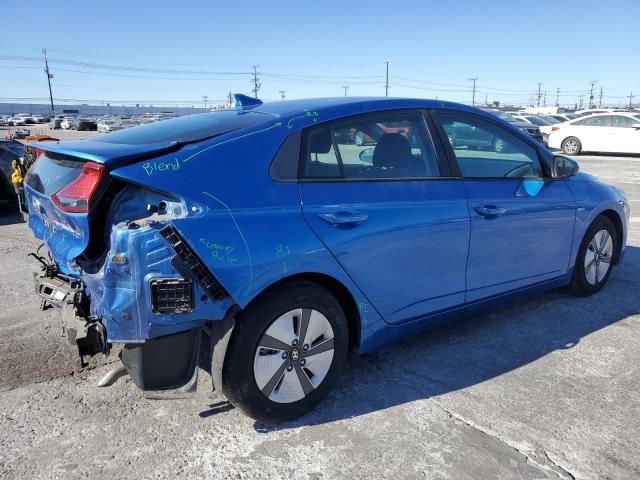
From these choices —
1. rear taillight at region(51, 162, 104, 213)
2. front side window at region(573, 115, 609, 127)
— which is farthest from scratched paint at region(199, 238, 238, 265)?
front side window at region(573, 115, 609, 127)

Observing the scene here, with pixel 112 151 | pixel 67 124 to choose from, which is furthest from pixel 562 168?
pixel 67 124

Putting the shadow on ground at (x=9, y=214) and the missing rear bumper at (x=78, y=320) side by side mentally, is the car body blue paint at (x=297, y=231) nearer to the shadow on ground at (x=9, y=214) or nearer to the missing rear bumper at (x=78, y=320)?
the missing rear bumper at (x=78, y=320)

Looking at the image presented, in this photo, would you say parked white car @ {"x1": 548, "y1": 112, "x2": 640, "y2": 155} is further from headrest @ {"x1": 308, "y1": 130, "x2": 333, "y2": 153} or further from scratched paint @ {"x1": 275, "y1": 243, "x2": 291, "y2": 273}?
scratched paint @ {"x1": 275, "y1": 243, "x2": 291, "y2": 273}

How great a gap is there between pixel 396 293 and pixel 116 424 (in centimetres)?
171

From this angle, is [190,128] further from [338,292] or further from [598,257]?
[598,257]

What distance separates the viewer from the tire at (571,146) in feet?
66.9

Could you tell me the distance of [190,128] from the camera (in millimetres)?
3049

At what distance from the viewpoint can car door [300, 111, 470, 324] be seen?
2.90 m

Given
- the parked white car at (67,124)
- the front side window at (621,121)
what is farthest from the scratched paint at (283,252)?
the parked white car at (67,124)

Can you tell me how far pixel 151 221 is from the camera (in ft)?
7.95

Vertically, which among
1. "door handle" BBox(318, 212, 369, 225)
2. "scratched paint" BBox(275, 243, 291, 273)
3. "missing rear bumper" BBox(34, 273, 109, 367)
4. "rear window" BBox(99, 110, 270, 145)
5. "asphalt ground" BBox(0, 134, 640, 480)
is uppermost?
"rear window" BBox(99, 110, 270, 145)

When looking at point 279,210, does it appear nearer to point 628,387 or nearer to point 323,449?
point 323,449

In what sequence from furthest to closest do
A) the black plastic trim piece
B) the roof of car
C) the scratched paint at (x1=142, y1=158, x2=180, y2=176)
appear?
the roof of car, the scratched paint at (x1=142, y1=158, x2=180, y2=176), the black plastic trim piece

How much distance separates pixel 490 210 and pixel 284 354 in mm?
1754
